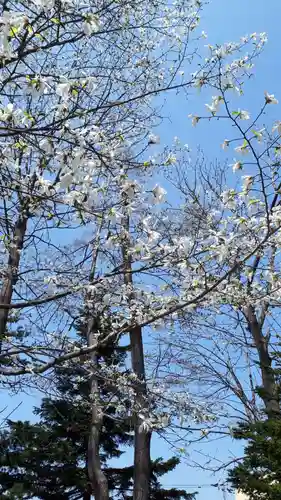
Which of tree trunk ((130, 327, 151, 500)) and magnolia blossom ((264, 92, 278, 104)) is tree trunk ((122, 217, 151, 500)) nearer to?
tree trunk ((130, 327, 151, 500))

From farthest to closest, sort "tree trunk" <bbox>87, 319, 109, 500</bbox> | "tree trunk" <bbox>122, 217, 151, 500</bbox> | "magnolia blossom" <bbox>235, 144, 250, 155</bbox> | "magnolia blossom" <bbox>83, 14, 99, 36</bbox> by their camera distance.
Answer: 1. "tree trunk" <bbox>87, 319, 109, 500</bbox>
2. "tree trunk" <bbox>122, 217, 151, 500</bbox>
3. "magnolia blossom" <bbox>235, 144, 250, 155</bbox>
4. "magnolia blossom" <bbox>83, 14, 99, 36</bbox>

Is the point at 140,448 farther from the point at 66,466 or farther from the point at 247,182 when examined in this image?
the point at 247,182

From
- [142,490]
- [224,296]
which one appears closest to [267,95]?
[224,296]

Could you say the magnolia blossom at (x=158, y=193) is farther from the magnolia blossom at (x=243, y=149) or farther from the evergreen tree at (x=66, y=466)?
the evergreen tree at (x=66, y=466)

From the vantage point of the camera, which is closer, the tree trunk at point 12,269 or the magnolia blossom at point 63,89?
the magnolia blossom at point 63,89

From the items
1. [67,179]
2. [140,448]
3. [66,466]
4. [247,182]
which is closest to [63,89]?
[67,179]

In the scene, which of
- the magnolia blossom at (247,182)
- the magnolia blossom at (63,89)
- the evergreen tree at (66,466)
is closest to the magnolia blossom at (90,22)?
the magnolia blossom at (63,89)

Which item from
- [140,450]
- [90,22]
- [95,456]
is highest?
[90,22]

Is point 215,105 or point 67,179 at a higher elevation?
point 215,105

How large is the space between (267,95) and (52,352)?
267 centimetres

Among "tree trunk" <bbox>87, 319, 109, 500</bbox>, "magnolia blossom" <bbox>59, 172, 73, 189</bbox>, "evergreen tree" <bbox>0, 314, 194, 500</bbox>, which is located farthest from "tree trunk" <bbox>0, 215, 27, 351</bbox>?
"evergreen tree" <bbox>0, 314, 194, 500</bbox>

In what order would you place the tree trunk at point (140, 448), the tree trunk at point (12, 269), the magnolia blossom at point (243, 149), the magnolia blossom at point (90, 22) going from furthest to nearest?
the tree trunk at point (140, 448)
the tree trunk at point (12, 269)
the magnolia blossom at point (243, 149)
the magnolia blossom at point (90, 22)

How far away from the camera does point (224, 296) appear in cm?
440

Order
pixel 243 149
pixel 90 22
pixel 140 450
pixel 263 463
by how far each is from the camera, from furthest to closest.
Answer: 1. pixel 140 450
2. pixel 263 463
3. pixel 243 149
4. pixel 90 22
